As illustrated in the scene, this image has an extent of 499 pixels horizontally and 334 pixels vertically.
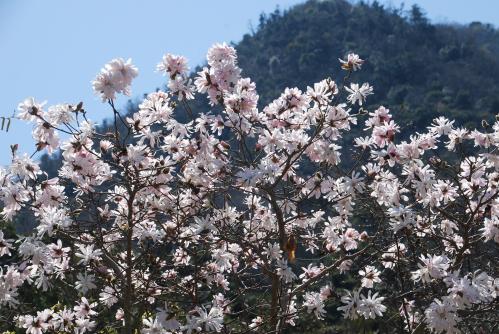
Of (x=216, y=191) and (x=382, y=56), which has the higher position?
(x=382, y=56)

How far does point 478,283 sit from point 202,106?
60.8m

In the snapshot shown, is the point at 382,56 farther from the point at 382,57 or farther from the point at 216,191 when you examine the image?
the point at 216,191

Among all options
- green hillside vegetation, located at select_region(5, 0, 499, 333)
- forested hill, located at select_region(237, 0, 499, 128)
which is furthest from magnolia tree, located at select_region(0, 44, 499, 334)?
Answer: forested hill, located at select_region(237, 0, 499, 128)

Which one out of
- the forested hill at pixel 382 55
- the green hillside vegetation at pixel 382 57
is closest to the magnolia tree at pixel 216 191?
the green hillside vegetation at pixel 382 57

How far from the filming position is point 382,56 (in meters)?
75.1

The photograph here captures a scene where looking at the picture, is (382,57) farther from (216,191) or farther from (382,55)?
(216,191)

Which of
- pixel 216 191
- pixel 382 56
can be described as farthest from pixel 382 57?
pixel 216 191

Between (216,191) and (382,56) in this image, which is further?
(382,56)

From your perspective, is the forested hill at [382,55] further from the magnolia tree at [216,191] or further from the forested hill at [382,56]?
the magnolia tree at [216,191]

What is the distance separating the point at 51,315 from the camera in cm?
444

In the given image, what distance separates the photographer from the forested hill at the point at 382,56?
59625 millimetres

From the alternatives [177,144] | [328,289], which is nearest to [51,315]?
[177,144]

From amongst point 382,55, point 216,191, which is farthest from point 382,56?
point 216,191

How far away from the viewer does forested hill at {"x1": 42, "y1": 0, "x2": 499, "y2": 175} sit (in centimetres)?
5962
